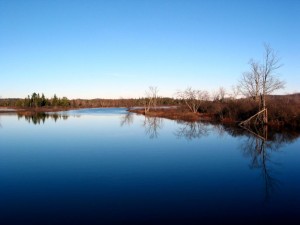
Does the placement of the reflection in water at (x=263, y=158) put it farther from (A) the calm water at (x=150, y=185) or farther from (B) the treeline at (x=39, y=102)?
(B) the treeline at (x=39, y=102)

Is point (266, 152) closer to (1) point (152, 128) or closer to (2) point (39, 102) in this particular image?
→ (1) point (152, 128)

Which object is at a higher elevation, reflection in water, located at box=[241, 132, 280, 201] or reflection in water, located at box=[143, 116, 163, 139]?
reflection in water, located at box=[143, 116, 163, 139]

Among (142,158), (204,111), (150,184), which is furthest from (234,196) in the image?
(204,111)

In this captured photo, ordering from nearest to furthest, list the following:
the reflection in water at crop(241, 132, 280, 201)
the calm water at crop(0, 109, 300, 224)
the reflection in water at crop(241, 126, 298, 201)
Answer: the calm water at crop(0, 109, 300, 224), the reflection in water at crop(241, 132, 280, 201), the reflection in water at crop(241, 126, 298, 201)

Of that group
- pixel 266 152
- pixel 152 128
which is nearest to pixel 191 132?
pixel 152 128

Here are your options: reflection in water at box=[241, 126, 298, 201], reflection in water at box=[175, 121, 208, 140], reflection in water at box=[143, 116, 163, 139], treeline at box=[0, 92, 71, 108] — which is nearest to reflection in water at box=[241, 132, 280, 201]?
reflection in water at box=[241, 126, 298, 201]

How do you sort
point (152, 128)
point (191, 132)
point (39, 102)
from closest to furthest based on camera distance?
point (191, 132)
point (152, 128)
point (39, 102)

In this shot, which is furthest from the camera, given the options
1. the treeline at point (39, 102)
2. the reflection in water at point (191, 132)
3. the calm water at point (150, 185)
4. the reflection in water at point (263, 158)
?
the treeline at point (39, 102)

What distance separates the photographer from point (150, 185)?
857 centimetres

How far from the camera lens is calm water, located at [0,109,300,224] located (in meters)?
6.32

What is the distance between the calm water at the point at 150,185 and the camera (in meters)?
6.32

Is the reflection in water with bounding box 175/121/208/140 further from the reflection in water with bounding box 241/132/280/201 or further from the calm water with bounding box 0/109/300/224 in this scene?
the calm water with bounding box 0/109/300/224

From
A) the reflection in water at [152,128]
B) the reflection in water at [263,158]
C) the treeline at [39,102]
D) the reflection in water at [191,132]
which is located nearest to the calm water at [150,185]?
the reflection in water at [263,158]

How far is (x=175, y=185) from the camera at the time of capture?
28.0 ft
